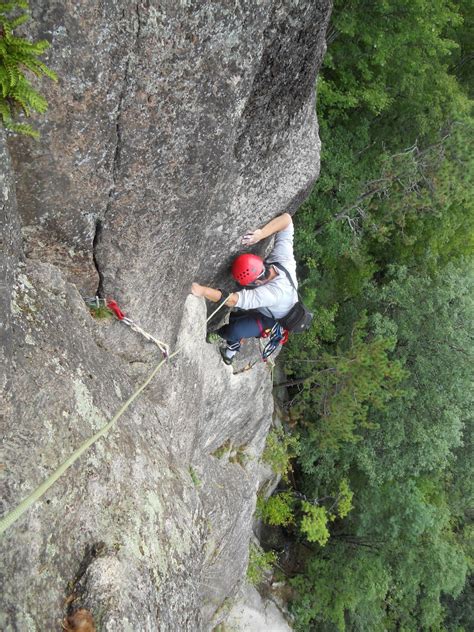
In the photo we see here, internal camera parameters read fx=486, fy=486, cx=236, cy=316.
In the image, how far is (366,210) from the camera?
553 inches

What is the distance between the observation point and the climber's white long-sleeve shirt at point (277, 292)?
6703mm

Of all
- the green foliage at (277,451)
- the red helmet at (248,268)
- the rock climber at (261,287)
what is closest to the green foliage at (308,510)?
the green foliage at (277,451)

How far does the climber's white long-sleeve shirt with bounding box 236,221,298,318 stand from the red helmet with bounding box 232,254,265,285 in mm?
Result: 178

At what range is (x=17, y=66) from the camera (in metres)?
3.24

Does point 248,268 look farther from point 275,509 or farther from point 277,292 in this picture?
point 275,509

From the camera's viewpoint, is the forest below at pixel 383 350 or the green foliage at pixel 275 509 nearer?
the forest below at pixel 383 350

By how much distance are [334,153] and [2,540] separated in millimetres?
12395

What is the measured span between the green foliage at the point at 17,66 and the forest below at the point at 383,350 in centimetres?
947

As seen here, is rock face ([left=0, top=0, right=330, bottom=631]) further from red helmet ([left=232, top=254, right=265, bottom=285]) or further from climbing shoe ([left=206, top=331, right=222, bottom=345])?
climbing shoe ([left=206, top=331, right=222, bottom=345])

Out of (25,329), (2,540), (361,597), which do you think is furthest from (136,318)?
(361,597)

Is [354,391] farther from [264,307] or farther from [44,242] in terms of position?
[44,242]

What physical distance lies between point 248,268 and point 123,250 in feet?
6.88

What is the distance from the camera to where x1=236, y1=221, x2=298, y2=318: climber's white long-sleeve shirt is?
670 cm

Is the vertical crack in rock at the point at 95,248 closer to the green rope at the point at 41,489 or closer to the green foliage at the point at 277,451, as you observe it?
the green rope at the point at 41,489
